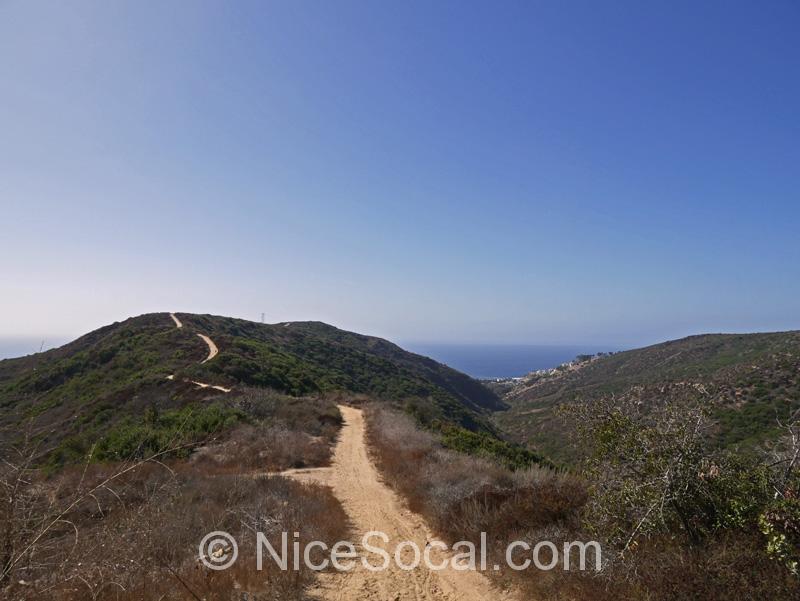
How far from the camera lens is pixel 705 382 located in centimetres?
3572

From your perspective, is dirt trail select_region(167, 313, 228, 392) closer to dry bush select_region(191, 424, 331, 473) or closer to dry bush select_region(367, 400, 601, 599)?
dry bush select_region(191, 424, 331, 473)

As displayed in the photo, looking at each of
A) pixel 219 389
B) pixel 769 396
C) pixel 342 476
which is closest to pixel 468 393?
pixel 769 396

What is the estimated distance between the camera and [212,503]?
9.22 m

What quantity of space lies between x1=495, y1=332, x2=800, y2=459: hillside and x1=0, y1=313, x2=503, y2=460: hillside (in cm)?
927

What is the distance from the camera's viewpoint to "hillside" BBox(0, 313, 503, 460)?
79.9 ft

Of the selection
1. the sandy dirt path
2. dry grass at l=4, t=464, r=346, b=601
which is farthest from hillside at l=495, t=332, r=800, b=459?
the sandy dirt path

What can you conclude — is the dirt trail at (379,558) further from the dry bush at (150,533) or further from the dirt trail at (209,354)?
the dirt trail at (209,354)

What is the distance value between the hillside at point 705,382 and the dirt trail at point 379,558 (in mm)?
3277

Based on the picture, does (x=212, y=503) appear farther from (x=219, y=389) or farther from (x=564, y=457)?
(x=564, y=457)

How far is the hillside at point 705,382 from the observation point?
22.3m

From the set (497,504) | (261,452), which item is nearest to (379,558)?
(497,504)

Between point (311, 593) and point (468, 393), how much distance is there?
71356 millimetres

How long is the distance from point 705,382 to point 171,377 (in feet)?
136

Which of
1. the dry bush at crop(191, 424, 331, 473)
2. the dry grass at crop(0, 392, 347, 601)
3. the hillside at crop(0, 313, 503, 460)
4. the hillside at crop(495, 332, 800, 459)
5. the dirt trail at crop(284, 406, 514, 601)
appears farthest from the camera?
the hillside at crop(0, 313, 503, 460)
